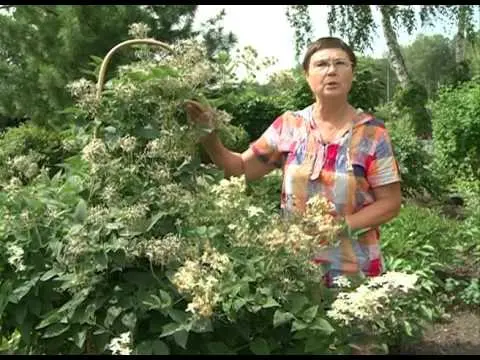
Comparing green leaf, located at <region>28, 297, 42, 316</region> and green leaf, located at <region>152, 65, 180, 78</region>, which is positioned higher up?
green leaf, located at <region>152, 65, 180, 78</region>

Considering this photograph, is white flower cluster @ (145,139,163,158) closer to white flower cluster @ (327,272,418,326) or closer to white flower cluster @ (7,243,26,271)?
white flower cluster @ (7,243,26,271)

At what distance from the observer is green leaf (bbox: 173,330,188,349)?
A: 1601mm

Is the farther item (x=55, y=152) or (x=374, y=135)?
(x=55, y=152)

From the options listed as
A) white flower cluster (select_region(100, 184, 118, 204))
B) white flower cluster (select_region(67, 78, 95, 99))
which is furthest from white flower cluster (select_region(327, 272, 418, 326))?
white flower cluster (select_region(67, 78, 95, 99))

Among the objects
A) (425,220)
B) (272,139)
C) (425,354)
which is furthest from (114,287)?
(425,220)

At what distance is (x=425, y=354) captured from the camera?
3916 millimetres

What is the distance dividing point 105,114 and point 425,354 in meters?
2.66

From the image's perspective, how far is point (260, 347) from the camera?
5.62 feet

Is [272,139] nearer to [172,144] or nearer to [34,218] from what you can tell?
[172,144]

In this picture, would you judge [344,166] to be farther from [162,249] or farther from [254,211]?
[162,249]

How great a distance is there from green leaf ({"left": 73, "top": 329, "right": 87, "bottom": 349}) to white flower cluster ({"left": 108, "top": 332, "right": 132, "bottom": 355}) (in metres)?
0.10

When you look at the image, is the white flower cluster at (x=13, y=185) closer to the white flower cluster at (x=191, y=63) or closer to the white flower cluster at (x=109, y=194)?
the white flower cluster at (x=109, y=194)

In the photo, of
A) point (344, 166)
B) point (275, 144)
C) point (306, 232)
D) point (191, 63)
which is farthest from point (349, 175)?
point (191, 63)

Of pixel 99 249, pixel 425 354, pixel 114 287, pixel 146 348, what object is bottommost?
pixel 425 354
